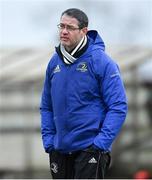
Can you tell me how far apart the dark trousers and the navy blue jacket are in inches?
2.9

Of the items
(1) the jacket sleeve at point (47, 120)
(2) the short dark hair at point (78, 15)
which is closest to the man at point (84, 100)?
(2) the short dark hair at point (78, 15)

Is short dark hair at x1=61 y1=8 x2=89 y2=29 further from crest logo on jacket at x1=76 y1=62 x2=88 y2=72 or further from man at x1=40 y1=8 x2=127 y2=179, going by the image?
crest logo on jacket at x1=76 y1=62 x2=88 y2=72

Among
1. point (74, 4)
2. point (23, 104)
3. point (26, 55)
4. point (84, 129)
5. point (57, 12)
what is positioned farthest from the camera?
point (74, 4)

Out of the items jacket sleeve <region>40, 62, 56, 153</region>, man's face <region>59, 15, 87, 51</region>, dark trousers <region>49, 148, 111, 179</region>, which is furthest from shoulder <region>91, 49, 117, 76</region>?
dark trousers <region>49, 148, 111, 179</region>

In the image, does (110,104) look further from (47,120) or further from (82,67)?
(47,120)

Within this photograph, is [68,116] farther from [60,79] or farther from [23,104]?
[23,104]

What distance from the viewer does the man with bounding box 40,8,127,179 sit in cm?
563

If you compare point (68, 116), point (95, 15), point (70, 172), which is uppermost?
point (95, 15)

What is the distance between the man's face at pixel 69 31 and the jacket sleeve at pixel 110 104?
10.7 inches

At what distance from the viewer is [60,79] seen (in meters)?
5.76

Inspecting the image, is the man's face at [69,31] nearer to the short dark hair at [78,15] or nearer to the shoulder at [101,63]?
the short dark hair at [78,15]

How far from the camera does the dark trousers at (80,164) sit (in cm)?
567

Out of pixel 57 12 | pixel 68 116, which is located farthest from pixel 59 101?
pixel 57 12

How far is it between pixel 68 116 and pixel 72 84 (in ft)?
0.80
